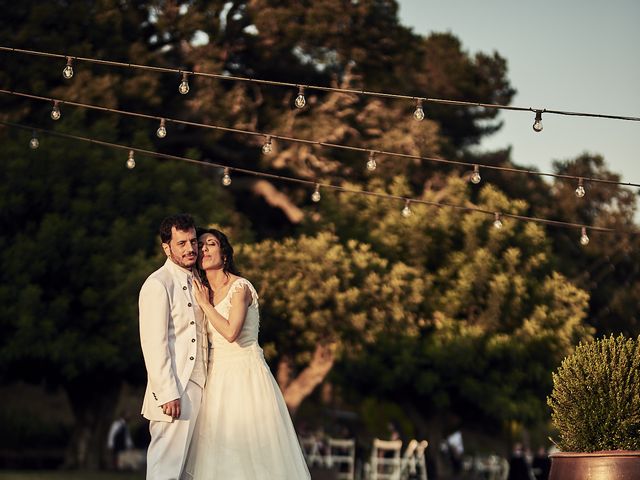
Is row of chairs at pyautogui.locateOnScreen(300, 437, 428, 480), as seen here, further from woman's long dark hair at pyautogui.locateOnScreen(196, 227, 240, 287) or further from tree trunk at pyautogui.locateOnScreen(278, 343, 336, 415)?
woman's long dark hair at pyautogui.locateOnScreen(196, 227, 240, 287)

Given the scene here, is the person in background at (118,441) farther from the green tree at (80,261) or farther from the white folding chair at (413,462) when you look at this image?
the white folding chair at (413,462)

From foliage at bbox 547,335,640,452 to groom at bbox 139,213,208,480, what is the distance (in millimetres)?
3064

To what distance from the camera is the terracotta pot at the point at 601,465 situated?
984 centimetres

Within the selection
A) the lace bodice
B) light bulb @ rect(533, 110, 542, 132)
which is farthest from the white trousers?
light bulb @ rect(533, 110, 542, 132)

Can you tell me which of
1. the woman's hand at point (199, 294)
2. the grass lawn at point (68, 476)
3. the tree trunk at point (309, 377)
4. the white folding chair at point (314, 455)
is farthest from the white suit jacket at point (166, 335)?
the white folding chair at point (314, 455)

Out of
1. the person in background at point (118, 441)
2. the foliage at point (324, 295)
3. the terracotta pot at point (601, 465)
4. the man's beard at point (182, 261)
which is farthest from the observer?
the person in background at point (118, 441)

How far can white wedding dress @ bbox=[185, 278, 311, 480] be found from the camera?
9359mm

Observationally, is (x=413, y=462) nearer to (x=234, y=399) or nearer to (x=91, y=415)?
(x=91, y=415)

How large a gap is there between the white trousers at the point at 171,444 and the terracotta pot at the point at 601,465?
10.0ft

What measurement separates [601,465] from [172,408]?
3.42m

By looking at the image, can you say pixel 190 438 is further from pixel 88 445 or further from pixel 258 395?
pixel 88 445

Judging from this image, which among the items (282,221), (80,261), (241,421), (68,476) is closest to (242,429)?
(241,421)

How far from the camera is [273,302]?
30.4 metres

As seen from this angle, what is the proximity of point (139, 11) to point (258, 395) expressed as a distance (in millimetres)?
31879
